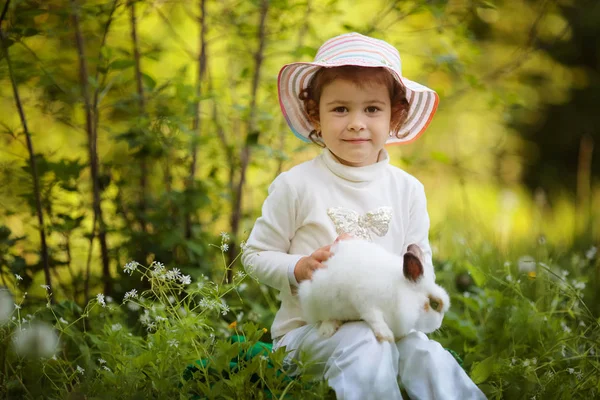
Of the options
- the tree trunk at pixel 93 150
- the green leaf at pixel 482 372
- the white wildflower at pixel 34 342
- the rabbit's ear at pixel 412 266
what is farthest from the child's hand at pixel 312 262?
the tree trunk at pixel 93 150

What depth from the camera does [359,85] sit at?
2.35 m

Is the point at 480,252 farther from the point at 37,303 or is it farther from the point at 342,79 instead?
the point at 37,303

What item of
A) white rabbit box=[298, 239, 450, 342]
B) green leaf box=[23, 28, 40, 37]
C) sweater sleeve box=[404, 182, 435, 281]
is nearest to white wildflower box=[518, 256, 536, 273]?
sweater sleeve box=[404, 182, 435, 281]

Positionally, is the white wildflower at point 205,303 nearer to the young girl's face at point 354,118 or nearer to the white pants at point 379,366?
the white pants at point 379,366

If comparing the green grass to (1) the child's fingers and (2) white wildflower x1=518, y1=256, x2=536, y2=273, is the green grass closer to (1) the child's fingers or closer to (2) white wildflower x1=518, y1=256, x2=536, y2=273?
(2) white wildflower x1=518, y1=256, x2=536, y2=273

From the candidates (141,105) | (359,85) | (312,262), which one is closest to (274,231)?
(312,262)

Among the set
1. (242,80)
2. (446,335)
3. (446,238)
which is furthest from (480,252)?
(242,80)

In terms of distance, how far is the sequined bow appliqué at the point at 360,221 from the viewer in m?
2.33

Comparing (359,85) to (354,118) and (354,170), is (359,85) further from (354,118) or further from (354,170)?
(354,170)

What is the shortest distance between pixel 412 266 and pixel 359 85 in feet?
2.27

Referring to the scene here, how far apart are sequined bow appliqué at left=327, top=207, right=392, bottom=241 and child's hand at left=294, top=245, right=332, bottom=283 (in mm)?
181

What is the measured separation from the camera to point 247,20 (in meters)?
3.82

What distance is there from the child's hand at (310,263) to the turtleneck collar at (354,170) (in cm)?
34

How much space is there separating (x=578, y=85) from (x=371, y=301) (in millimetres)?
7425
